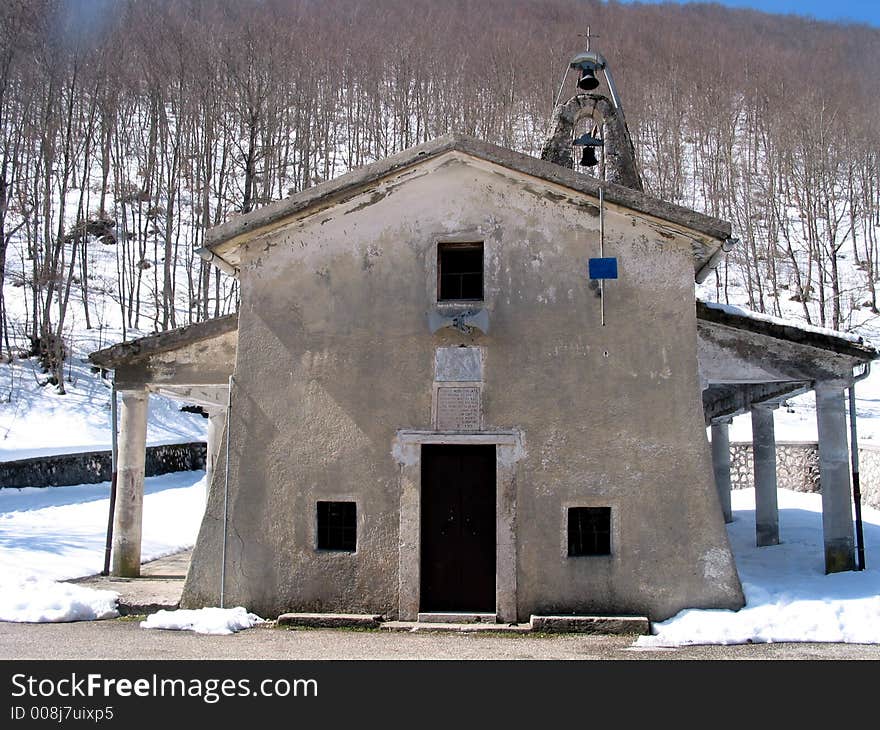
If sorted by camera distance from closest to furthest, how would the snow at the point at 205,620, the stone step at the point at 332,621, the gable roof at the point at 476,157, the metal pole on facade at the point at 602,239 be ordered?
the snow at the point at 205,620 → the stone step at the point at 332,621 → the gable roof at the point at 476,157 → the metal pole on facade at the point at 602,239

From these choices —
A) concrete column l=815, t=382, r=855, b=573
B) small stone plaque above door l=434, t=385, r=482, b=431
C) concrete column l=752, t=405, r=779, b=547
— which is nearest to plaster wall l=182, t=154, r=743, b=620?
small stone plaque above door l=434, t=385, r=482, b=431

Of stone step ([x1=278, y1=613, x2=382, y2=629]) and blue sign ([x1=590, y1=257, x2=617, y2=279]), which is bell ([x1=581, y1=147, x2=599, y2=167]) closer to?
blue sign ([x1=590, y1=257, x2=617, y2=279])

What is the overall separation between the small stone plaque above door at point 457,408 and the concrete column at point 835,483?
440 cm

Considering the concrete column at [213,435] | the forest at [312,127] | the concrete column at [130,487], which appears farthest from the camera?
the forest at [312,127]

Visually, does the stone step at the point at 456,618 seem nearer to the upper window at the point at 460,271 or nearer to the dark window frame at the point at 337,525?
the dark window frame at the point at 337,525

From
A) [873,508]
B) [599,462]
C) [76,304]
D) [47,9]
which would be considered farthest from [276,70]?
[599,462]

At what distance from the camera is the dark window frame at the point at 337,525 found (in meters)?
10.3

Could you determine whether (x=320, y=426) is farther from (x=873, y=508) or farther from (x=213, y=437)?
(x=873, y=508)

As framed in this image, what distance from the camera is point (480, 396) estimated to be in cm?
1020

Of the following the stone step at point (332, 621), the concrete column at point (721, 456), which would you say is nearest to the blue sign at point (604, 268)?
the stone step at point (332, 621)

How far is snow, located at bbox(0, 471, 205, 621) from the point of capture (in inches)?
398

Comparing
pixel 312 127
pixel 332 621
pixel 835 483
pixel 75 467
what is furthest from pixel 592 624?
pixel 312 127

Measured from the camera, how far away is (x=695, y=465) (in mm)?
9867

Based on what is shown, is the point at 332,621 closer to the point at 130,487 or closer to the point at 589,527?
the point at 589,527
